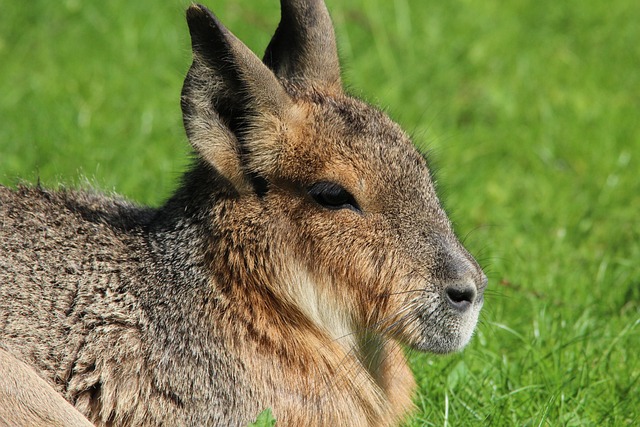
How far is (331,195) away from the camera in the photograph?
14.0 ft

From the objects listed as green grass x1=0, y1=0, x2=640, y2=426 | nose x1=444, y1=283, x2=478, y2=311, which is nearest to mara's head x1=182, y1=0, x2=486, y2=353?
nose x1=444, y1=283, x2=478, y2=311

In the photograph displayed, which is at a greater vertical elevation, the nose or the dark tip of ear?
the dark tip of ear

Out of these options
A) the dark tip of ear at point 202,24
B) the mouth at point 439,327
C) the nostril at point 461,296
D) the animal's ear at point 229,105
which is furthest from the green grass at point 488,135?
the dark tip of ear at point 202,24

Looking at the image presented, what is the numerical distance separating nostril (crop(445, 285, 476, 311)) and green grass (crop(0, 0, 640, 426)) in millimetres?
745

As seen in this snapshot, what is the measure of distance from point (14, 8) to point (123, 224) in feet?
15.8

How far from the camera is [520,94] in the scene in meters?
9.07

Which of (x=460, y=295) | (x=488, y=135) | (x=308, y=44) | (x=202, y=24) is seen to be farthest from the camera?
(x=488, y=135)

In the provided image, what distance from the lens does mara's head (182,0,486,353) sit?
4.27 metres

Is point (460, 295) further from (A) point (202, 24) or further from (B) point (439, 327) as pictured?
(A) point (202, 24)

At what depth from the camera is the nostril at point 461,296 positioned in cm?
424

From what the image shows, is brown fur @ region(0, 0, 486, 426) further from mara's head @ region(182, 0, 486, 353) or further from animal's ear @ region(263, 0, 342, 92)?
animal's ear @ region(263, 0, 342, 92)

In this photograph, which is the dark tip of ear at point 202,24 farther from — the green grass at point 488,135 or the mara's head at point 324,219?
the green grass at point 488,135

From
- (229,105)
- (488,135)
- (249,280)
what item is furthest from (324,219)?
(488,135)

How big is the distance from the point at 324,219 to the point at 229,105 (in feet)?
2.04
